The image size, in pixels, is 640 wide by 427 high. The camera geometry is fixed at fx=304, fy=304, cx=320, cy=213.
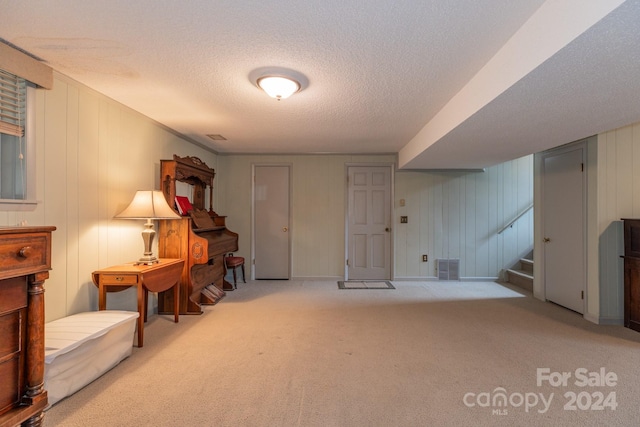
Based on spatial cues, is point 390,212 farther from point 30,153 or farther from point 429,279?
point 30,153

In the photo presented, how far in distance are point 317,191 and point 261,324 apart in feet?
8.84

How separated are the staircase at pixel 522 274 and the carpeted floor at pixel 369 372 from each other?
1149 mm

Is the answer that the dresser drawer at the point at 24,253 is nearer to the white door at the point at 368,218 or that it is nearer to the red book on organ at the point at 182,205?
the red book on organ at the point at 182,205

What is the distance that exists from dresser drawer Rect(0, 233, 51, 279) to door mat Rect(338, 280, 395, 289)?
148 inches

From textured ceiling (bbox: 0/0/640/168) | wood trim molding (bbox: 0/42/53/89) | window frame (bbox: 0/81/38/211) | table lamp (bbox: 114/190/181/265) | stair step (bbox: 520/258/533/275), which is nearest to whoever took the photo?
textured ceiling (bbox: 0/0/640/168)

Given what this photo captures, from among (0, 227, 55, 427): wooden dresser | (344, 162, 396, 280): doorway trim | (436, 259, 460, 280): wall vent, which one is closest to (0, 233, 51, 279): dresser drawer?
(0, 227, 55, 427): wooden dresser

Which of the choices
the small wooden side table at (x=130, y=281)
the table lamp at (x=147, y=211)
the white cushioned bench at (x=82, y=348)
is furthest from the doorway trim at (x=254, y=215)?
the white cushioned bench at (x=82, y=348)

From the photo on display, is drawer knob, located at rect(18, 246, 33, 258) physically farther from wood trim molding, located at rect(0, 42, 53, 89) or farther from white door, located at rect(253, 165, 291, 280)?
white door, located at rect(253, 165, 291, 280)

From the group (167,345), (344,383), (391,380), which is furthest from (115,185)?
(391,380)

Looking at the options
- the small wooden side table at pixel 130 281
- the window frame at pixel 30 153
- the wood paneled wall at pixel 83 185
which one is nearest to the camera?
the window frame at pixel 30 153

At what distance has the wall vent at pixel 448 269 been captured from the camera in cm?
515

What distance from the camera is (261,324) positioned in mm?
3098

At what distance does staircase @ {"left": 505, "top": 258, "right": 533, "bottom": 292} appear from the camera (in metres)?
4.57

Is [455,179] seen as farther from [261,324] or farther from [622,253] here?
[261,324]
